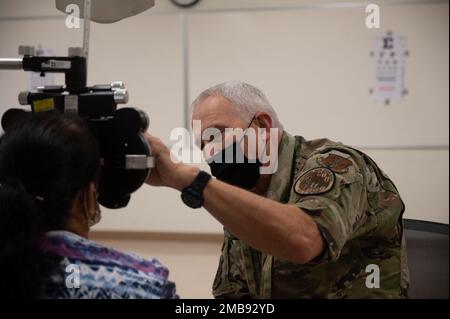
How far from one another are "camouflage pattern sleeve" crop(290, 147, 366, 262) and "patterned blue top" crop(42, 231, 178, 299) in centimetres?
33

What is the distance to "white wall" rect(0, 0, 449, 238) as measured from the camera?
274 centimetres

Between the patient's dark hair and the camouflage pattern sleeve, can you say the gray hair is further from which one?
the patient's dark hair

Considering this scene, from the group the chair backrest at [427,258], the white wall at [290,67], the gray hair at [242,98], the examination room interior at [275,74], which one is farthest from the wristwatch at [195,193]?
the white wall at [290,67]

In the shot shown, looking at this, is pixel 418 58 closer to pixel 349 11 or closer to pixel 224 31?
pixel 349 11

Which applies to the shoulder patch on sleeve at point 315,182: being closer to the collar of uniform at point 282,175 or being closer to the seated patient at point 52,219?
the collar of uniform at point 282,175

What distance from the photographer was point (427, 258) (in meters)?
1.51

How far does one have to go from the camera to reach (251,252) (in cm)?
129

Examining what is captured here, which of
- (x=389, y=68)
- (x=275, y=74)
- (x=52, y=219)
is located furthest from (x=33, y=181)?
(x=389, y=68)

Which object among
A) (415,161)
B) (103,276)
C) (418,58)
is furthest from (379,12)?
(103,276)

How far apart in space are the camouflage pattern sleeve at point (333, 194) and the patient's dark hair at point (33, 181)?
439mm

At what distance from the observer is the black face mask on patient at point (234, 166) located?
1.23 meters

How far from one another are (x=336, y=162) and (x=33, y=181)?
2.06 feet

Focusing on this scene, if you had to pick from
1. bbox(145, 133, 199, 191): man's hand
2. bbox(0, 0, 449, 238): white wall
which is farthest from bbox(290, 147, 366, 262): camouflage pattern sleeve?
bbox(0, 0, 449, 238): white wall
